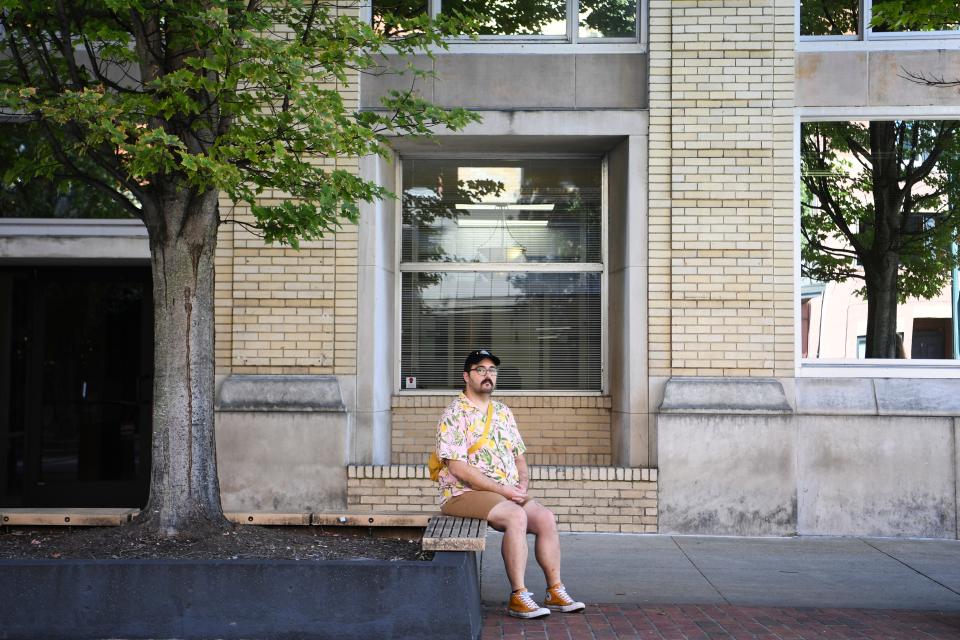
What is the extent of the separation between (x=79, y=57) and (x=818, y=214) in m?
7.07

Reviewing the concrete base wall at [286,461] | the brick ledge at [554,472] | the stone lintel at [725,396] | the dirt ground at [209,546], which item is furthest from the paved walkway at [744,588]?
the concrete base wall at [286,461]

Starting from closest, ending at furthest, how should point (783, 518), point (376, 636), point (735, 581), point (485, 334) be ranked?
point (376, 636)
point (735, 581)
point (783, 518)
point (485, 334)

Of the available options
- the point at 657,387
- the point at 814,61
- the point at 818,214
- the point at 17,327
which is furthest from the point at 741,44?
the point at 17,327

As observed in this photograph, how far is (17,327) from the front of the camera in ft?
35.2

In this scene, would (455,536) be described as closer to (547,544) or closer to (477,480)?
(477,480)

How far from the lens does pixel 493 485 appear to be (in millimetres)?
6422

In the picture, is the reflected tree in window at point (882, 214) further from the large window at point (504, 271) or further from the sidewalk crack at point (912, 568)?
the large window at point (504, 271)

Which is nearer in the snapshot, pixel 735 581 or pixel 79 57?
pixel 735 581

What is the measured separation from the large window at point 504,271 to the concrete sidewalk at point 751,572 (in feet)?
6.47

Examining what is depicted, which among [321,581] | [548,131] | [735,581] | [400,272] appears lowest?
[735,581]

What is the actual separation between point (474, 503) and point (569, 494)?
3.25 metres

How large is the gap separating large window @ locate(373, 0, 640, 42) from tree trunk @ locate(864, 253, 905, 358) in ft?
10.6

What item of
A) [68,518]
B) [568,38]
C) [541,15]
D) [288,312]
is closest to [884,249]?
[568,38]

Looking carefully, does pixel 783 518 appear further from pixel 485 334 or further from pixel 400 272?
pixel 400 272
